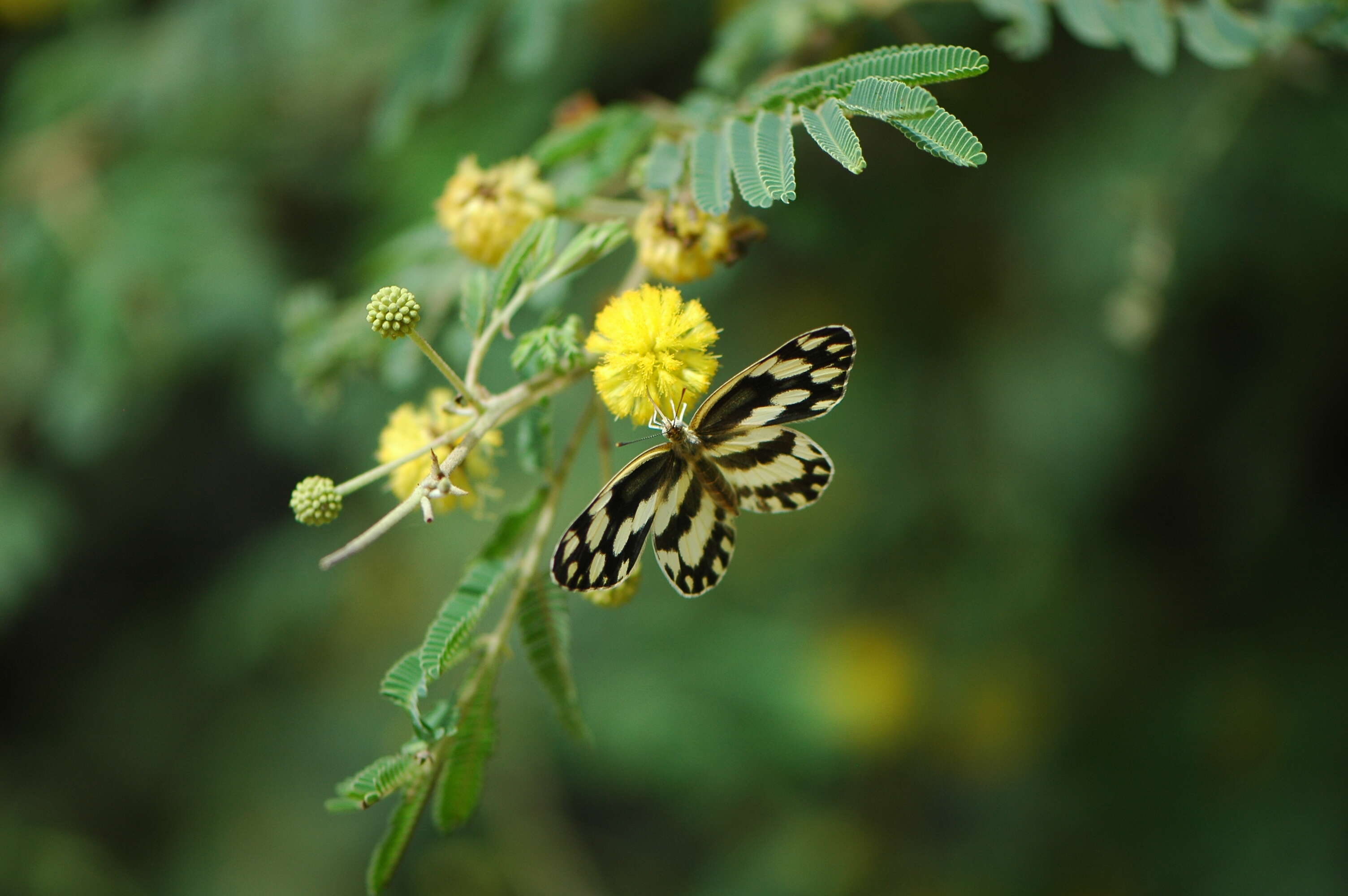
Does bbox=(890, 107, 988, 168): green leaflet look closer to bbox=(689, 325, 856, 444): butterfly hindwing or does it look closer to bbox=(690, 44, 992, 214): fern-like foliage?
bbox=(690, 44, 992, 214): fern-like foliage

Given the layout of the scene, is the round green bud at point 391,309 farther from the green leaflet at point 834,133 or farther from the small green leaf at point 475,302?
the green leaflet at point 834,133

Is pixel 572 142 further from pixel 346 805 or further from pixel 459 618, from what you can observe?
pixel 346 805

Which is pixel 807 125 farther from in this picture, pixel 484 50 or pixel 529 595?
pixel 484 50

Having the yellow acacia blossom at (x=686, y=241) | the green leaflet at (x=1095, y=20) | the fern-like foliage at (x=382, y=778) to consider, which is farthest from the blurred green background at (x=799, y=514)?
the fern-like foliage at (x=382, y=778)

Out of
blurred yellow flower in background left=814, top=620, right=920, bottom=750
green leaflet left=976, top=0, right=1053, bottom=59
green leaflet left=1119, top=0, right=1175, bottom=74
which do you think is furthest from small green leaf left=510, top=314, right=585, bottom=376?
blurred yellow flower in background left=814, top=620, right=920, bottom=750

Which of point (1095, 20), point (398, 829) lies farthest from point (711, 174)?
point (398, 829)

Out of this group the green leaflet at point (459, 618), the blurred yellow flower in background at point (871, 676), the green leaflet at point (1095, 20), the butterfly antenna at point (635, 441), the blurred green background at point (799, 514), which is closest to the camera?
the green leaflet at point (459, 618)

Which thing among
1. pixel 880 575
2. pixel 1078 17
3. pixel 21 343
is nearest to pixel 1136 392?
pixel 880 575
